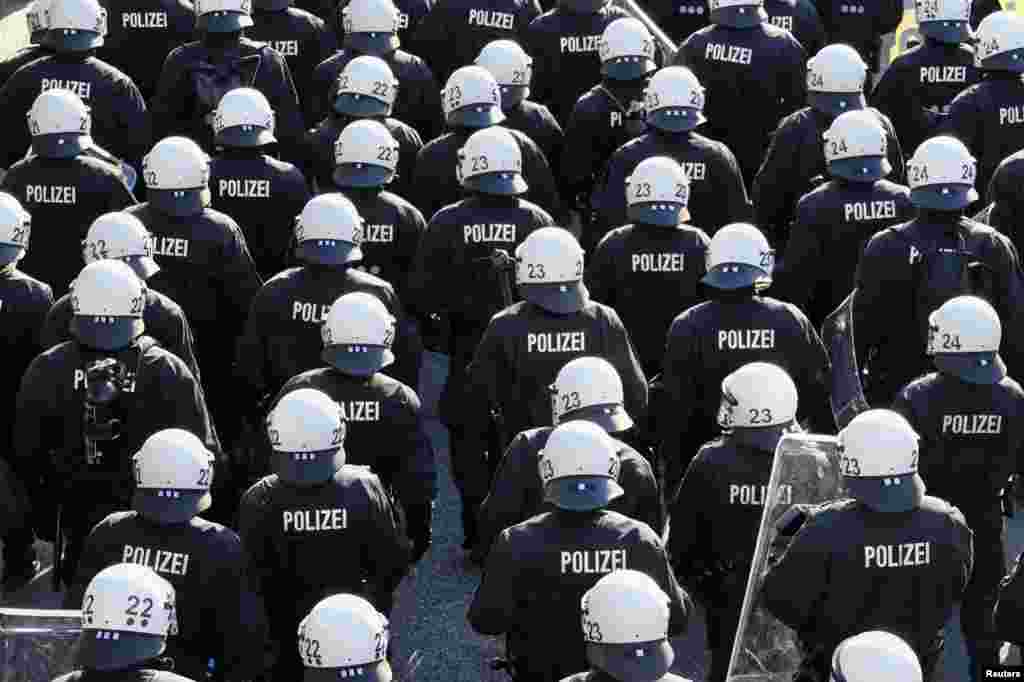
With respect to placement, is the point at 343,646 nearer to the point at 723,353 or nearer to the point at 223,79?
the point at 723,353

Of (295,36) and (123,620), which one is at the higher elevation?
Answer: (295,36)

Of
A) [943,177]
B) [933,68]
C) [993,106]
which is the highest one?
[933,68]

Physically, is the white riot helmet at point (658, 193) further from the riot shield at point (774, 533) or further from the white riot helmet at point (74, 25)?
the white riot helmet at point (74, 25)

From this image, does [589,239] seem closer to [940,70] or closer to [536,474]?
[940,70]

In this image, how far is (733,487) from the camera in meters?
14.4

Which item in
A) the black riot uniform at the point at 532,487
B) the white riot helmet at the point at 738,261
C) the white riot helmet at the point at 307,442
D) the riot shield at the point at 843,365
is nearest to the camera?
the white riot helmet at the point at 307,442

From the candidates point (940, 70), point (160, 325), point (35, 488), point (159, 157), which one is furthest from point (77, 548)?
point (940, 70)

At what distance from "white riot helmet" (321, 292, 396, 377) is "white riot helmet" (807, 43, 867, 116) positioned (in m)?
4.93

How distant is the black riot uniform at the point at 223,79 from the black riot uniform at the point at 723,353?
4.72m

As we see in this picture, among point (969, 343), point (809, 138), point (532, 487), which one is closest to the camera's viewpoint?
point (532, 487)

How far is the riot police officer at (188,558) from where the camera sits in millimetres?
13398

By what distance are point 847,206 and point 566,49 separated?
3.66 m

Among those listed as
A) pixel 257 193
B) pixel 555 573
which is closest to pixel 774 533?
pixel 555 573

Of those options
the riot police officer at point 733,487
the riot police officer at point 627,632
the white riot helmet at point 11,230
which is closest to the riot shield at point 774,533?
the riot police officer at point 733,487
